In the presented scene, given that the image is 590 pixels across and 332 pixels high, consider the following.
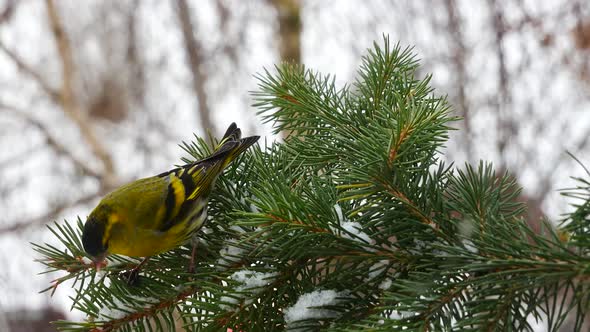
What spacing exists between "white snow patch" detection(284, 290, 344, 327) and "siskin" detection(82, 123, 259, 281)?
252 millimetres

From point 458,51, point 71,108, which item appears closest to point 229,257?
point 458,51

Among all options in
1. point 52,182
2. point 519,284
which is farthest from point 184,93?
point 519,284

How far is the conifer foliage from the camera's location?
675mm

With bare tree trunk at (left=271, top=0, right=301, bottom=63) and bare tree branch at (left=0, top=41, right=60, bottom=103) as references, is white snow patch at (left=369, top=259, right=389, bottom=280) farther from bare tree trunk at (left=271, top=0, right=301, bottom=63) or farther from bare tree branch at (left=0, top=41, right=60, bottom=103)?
bare tree branch at (left=0, top=41, right=60, bottom=103)

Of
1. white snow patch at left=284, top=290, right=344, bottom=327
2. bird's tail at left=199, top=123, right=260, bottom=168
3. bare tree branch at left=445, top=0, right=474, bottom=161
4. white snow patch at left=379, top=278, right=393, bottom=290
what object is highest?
bare tree branch at left=445, top=0, right=474, bottom=161

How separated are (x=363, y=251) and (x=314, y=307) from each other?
0.11 meters

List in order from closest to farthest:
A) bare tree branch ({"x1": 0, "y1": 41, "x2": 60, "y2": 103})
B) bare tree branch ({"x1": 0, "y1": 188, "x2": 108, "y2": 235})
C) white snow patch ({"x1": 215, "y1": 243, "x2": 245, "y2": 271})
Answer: white snow patch ({"x1": 215, "y1": 243, "x2": 245, "y2": 271}) → bare tree branch ({"x1": 0, "y1": 188, "x2": 108, "y2": 235}) → bare tree branch ({"x1": 0, "y1": 41, "x2": 60, "y2": 103})

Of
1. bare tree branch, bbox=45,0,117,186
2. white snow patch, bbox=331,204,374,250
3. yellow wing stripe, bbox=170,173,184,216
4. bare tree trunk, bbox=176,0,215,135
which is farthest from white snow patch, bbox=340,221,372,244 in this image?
bare tree branch, bbox=45,0,117,186

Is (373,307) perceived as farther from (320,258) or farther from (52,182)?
(52,182)

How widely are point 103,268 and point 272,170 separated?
1.27 feet

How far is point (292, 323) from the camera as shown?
80 centimetres

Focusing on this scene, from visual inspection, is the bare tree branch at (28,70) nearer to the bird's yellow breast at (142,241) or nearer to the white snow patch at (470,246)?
the bird's yellow breast at (142,241)

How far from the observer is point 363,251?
792 mm

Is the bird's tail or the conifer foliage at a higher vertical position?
the bird's tail
